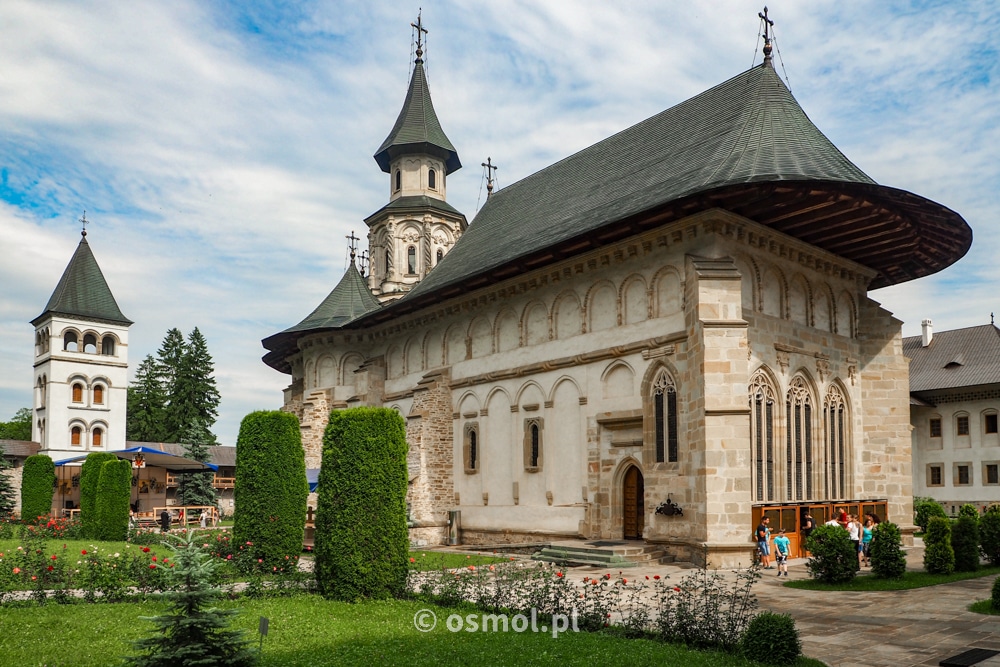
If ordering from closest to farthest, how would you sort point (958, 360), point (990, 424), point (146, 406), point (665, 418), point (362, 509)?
1. point (362, 509)
2. point (665, 418)
3. point (990, 424)
4. point (958, 360)
5. point (146, 406)

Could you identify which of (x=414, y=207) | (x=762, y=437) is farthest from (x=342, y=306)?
(x=762, y=437)

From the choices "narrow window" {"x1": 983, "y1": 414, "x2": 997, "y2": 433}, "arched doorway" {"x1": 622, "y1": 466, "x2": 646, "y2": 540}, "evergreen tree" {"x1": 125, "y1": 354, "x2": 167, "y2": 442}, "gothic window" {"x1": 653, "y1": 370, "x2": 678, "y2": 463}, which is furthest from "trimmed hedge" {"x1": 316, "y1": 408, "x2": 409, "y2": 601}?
"evergreen tree" {"x1": 125, "y1": 354, "x2": 167, "y2": 442}

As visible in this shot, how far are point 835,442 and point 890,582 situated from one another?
22.9ft

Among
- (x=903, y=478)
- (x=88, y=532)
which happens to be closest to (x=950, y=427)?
(x=903, y=478)

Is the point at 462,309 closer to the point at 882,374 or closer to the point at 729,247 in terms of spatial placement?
the point at 729,247

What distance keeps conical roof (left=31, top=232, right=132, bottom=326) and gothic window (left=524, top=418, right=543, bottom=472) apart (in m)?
38.9

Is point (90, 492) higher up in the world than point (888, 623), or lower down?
higher up

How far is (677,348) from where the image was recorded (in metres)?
18.2

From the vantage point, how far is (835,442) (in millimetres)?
20641

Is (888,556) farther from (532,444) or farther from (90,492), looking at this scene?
(90,492)

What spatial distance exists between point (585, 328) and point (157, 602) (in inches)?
480

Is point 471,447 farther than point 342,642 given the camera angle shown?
Yes

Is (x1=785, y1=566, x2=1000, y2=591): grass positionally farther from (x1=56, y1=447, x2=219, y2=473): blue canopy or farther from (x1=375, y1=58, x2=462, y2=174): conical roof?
Result: (x1=375, y1=58, x2=462, y2=174): conical roof

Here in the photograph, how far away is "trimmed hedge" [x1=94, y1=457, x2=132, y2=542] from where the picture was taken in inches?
907
